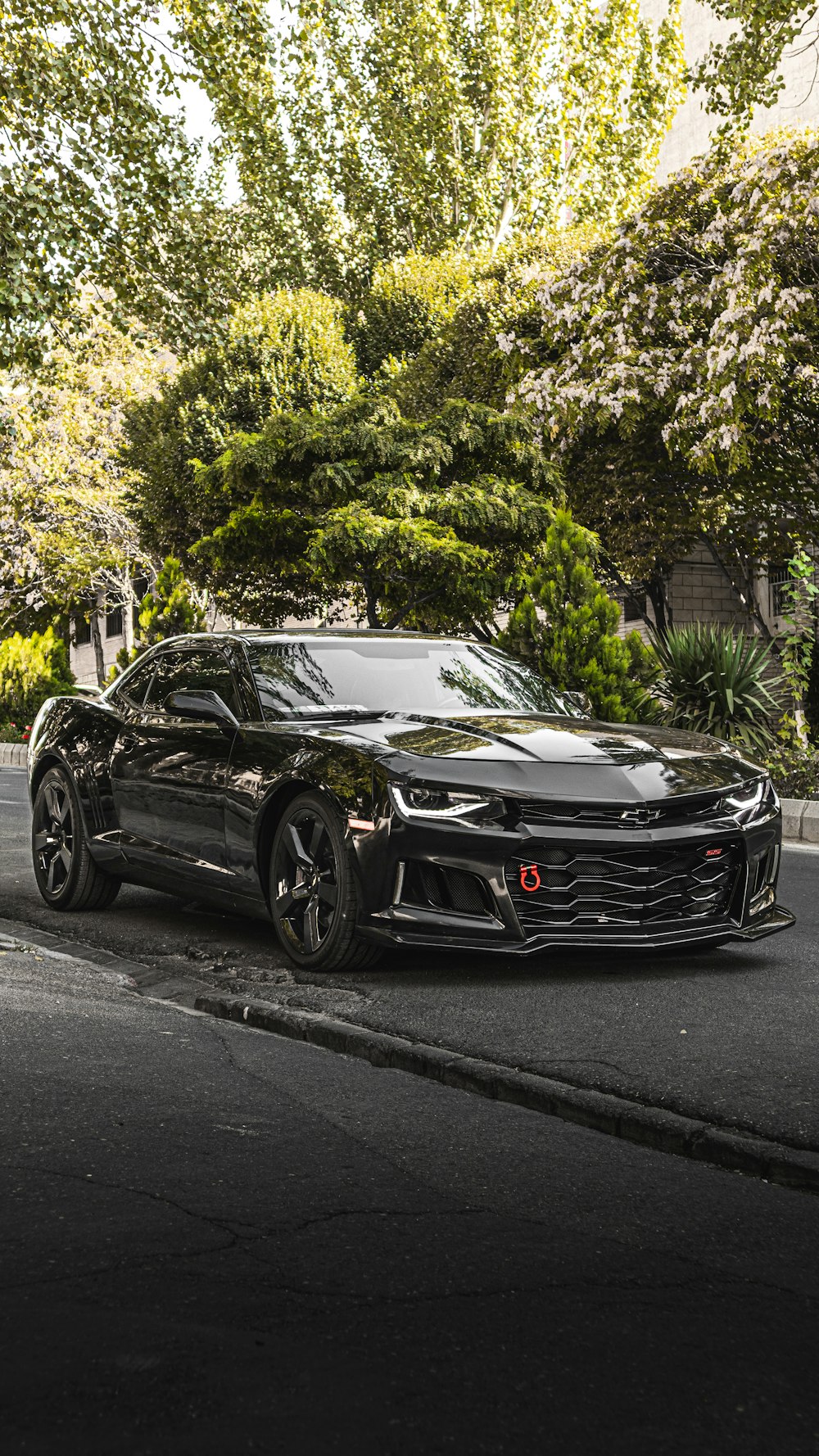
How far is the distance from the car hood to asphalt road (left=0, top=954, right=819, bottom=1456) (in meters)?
1.61

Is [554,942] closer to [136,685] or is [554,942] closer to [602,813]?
[602,813]

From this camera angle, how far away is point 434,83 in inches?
1478

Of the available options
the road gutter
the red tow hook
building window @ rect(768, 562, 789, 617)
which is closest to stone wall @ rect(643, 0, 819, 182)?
building window @ rect(768, 562, 789, 617)

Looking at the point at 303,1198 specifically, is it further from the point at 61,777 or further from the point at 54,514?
the point at 54,514

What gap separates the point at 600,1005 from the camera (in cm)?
584

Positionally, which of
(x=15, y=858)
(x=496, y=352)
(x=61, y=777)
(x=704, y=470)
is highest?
(x=496, y=352)

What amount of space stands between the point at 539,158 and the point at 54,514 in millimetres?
14891

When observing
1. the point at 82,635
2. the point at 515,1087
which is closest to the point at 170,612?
the point at 515,1087

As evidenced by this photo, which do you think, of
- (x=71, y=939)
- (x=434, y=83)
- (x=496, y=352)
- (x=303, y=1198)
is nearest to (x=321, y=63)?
(x=434, y=83)

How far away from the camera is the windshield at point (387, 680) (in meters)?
7.16

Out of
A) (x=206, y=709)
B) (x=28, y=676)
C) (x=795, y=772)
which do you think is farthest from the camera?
(x=28, y=676)

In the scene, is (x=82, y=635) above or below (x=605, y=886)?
above

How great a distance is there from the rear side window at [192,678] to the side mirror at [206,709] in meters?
0.06

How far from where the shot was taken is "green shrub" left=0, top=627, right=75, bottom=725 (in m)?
36.2
